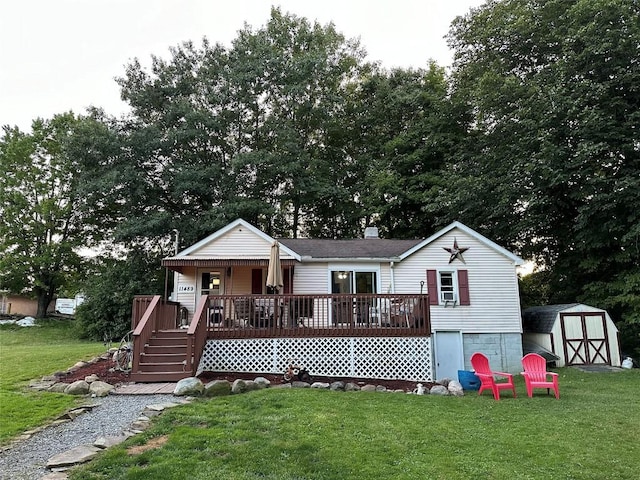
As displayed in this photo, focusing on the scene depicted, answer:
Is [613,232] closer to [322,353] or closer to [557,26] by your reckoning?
[557,26]

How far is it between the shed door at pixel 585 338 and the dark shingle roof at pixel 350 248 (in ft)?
20.1

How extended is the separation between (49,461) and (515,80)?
1991 centimetres

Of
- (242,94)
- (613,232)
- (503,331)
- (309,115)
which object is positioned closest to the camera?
(503,331)

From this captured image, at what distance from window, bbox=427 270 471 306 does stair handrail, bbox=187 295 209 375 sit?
757cm

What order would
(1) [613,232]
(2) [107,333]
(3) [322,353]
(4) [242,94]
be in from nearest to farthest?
1. (3) [322,353]
2. (1) [613,232]
3. (2) [107,333]
4. (4) [242,94]

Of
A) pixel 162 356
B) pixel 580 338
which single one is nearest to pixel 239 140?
pixel 162 356

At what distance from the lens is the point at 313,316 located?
11.1m

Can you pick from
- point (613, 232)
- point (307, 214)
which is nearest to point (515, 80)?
point (613, 232)

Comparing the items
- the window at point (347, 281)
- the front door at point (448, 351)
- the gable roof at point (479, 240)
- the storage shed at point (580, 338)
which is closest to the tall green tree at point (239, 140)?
the window at point (347, 281)

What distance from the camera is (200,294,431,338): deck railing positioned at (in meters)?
10.8

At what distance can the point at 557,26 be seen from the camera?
60.6 feet

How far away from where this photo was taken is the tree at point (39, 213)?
24188mm

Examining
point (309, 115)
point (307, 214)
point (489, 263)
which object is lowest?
point (489, 263)

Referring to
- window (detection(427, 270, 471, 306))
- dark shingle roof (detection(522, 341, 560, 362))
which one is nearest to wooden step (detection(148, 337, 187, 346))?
window (detection(427, 270, 471, 306))
